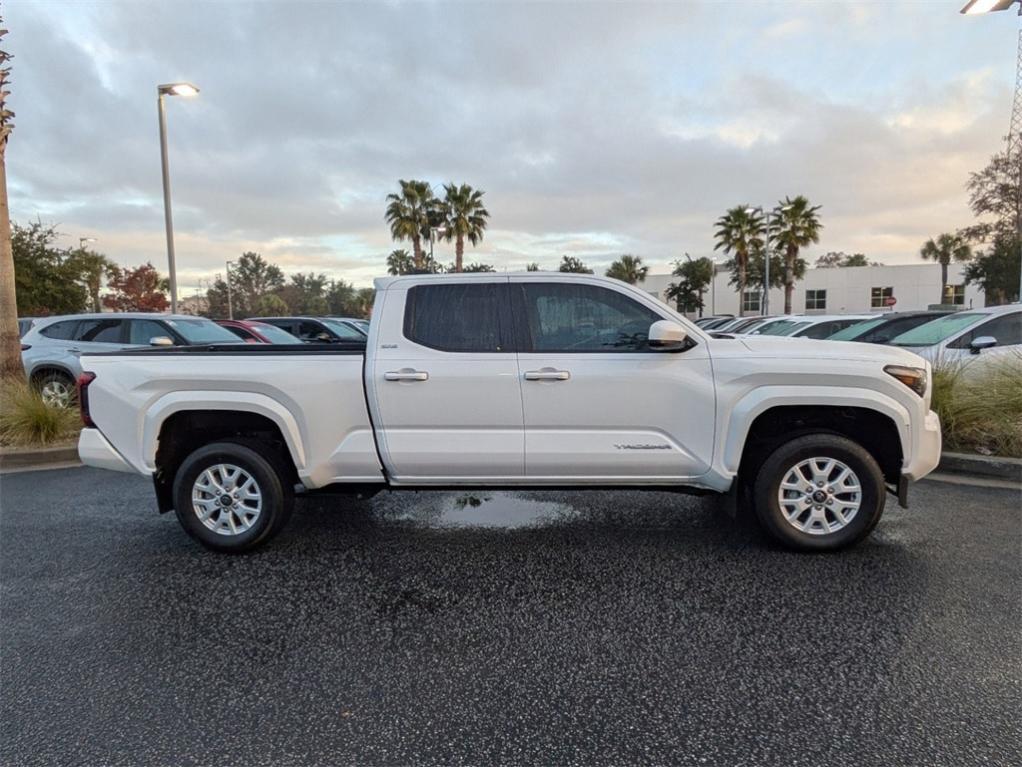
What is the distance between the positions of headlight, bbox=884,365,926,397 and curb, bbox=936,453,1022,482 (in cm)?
232

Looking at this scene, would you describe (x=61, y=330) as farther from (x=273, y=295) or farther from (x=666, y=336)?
(x=273, y=295)

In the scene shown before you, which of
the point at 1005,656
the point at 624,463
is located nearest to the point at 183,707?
the point at 624,463

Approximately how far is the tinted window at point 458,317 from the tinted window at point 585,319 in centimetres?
22

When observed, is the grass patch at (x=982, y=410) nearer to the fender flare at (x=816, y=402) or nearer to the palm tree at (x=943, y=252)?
the fender flare at (x=816, y=402)

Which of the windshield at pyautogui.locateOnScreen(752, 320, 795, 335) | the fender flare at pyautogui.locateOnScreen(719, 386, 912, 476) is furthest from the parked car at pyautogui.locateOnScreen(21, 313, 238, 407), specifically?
the windshield at pyautogui.locateOnScreen(752, 320, 795, 335)

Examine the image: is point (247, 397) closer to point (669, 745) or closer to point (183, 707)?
point (183, 707)

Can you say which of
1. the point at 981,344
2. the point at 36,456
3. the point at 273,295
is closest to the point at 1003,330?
the point at 981,344

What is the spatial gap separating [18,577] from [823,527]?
5.33 meters

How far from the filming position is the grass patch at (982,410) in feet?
19.9

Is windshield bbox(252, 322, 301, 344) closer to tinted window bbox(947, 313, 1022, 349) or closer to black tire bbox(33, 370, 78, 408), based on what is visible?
black tire bbox(33, 370, 78, 408)

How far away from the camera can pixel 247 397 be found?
4.06 meters

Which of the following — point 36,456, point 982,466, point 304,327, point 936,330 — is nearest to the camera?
point 982,466

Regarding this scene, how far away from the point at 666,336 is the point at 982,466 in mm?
4333

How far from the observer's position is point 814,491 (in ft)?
12.8
